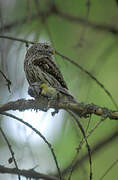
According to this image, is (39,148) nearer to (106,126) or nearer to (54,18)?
(106,126)

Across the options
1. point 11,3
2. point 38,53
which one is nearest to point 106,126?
point 38,53

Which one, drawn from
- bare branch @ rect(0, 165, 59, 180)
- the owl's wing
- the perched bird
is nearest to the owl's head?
the perched bird

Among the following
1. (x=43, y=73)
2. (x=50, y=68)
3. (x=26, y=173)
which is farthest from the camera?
(x=50, y=68)

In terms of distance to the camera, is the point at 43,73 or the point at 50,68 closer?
the point at 43,73

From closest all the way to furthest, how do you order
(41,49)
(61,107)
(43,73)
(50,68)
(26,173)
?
(26,173), (61,107), (43,73), (50,68), (41,49)

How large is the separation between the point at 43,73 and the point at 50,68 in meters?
0.16

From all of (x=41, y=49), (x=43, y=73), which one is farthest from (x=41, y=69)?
(x=41, y=49)

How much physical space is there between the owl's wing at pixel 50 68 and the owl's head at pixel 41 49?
0.13 metres

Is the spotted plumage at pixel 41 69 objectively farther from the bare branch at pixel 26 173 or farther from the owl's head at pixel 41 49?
the bare branch at pixel 26 173

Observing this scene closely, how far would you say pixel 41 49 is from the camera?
4.51 metres

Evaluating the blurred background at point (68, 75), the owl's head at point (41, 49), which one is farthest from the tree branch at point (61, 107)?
the owl's head at point (41, 49)

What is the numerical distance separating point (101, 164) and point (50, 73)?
1.20 metres

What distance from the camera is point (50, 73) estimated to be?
400 cm

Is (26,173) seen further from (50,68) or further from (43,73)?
(50,68)
